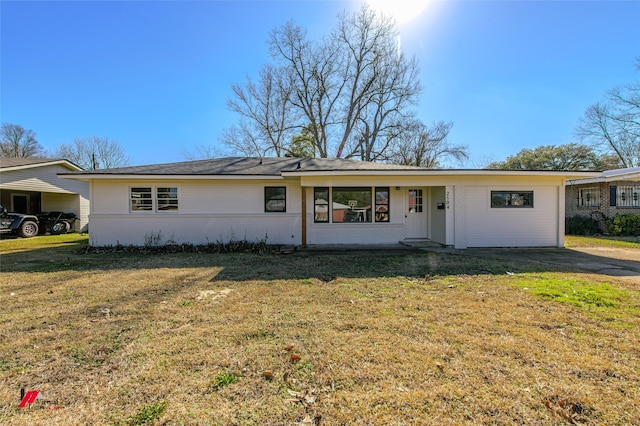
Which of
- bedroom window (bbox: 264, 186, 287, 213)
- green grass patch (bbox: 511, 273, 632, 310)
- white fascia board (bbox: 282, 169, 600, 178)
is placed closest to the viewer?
green grass patch (bbox: 511, 273, 632, 310)

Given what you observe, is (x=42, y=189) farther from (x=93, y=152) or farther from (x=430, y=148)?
(x=430, y=148)

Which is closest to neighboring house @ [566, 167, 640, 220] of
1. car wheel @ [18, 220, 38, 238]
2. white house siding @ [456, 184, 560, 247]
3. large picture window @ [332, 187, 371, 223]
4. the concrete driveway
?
the concrete driveway

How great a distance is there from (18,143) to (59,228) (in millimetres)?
28420

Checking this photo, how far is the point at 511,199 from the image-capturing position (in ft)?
32.4

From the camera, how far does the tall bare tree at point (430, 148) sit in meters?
28.0

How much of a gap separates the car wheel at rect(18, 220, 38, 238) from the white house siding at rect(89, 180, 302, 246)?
309 inches

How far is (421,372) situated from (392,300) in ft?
6.44

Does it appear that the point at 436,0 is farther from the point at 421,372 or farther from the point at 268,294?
the point at 421,372

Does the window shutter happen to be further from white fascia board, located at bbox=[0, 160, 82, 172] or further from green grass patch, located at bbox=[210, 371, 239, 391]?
white fascia board, located at bbox=[0, 160, 82, 172]

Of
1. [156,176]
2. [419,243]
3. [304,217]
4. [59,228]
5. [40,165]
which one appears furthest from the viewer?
[59,228]

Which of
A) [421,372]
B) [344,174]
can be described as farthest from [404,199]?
[421,372]

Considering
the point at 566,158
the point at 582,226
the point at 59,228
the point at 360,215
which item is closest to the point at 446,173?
the point at 360,215

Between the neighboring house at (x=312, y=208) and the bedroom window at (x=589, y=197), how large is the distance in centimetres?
854

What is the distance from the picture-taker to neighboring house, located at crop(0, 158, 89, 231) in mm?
15219
